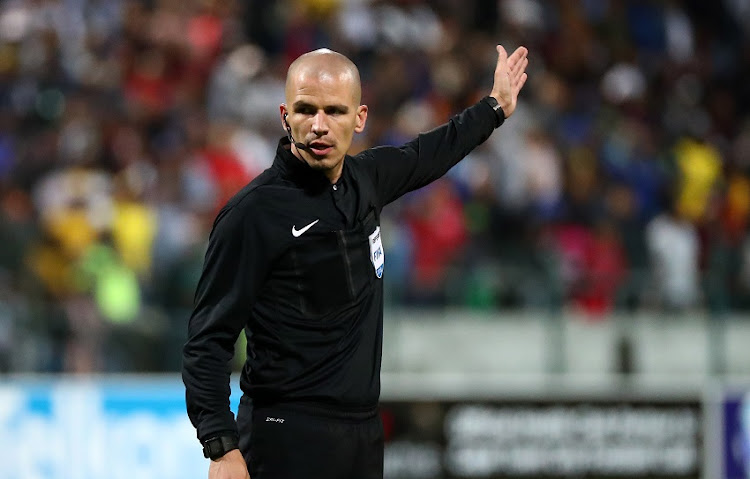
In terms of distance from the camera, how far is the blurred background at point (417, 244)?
29.3 ft

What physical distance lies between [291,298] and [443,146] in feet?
2.75

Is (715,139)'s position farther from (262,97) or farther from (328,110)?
(328,110)

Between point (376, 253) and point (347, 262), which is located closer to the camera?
point (347, 262)

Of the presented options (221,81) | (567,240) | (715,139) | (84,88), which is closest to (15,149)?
(84,88)

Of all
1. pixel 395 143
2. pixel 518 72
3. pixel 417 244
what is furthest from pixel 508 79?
pixel 395 143

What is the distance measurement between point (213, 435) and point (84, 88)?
7.89 metres

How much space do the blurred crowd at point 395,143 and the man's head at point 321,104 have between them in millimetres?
5487

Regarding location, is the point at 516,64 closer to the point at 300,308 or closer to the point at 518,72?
the point at 518,72

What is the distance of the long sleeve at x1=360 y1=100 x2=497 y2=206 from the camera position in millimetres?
4055

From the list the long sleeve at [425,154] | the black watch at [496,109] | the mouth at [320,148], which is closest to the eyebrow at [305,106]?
the mouth at [320,148]

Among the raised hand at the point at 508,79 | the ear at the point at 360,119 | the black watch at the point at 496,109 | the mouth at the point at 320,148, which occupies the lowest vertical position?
the mouth at the point at 320,148

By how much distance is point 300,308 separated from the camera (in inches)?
145

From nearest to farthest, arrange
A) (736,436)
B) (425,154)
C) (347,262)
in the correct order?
1. (347,262)
2. (425,154)
3. (736,436)

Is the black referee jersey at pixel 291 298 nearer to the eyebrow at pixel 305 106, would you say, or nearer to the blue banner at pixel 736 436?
the eyebrow at pixel 305 106
